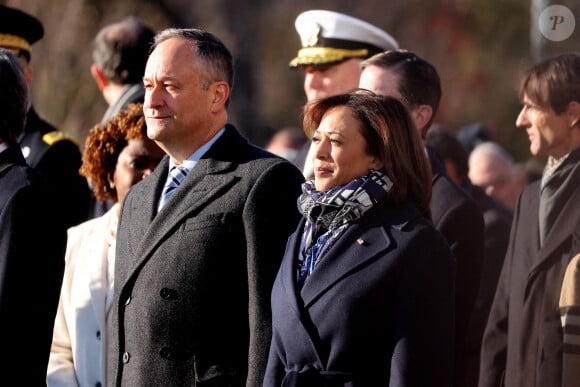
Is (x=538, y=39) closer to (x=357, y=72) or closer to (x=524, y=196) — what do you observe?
(x=357, y=72)

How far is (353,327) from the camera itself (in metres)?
5.07

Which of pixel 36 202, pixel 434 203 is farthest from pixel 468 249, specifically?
pixel 36 202

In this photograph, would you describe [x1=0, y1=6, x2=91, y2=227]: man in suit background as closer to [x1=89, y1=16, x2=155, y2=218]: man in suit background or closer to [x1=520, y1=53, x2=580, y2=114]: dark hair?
[x1=89, y1=16, x2=155, y2=218]: man in suit background

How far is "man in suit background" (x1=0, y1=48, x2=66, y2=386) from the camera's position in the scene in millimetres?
5477

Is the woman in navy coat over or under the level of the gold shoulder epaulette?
under

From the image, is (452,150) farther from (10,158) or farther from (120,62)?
(10,158)

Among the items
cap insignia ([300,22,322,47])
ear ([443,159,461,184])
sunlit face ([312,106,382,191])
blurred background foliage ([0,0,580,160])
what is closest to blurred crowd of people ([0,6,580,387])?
sunlit face ([312,106,382,191])

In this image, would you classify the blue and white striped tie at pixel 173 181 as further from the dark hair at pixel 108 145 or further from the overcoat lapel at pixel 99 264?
the dark hair at pixel 108 145

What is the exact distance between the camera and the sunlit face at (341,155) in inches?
211

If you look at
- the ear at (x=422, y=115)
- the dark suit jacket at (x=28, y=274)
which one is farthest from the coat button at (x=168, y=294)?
the ear at (x=422, y=115)

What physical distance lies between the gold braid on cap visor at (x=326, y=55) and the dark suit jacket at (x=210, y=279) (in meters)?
2.01

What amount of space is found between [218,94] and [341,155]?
0.79 metres

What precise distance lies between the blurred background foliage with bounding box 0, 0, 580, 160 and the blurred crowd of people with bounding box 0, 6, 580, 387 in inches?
388

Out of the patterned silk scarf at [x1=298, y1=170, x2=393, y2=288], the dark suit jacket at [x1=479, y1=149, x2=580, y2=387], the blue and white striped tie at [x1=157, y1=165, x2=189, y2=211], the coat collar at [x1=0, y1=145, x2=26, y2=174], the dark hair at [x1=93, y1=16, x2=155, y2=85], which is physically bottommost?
the dark suit jacket at [x1=479, y1=149, x2=580, y2=387]
